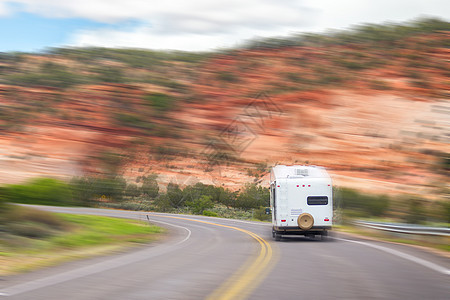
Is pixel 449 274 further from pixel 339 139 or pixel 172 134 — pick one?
pixel 172 134

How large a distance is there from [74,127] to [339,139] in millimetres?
28364

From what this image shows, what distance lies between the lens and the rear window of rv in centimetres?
2017

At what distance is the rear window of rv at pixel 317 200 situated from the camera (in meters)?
20.2

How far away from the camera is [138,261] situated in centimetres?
1252

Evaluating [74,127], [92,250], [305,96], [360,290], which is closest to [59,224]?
[92,250]

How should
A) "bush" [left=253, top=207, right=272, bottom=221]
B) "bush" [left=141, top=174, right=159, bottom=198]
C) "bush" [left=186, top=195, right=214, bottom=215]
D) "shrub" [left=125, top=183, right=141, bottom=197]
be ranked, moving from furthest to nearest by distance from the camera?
"bush" [left=186, top=195, right=214, bottom=215]
"shrub" [left=125, top=183, right=141, bottom=197]
"bush" [left=141, top=174, right=159, bottom=198]
"bush" [left=253, top=207, right=272, bottom=221]

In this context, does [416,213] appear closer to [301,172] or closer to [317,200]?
[301,172]

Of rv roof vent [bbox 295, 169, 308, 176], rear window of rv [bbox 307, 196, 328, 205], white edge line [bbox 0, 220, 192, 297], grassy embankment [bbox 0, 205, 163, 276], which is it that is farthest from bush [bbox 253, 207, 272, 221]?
white edge line [bbox 0, 220, 192, 297]

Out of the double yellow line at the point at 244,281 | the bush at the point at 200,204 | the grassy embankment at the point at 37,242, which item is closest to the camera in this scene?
the double yellow line at the point at 244,281

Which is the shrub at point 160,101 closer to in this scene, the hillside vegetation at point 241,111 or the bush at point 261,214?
the hillside vegetation at point 241,111

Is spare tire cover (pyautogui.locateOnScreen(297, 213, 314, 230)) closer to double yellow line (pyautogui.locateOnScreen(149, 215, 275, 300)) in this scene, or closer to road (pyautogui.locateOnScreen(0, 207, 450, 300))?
road (pyautogui.locateOnScreen(0, 207, 450, 300))

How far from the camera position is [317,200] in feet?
66.2

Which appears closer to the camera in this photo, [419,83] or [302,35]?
[419,83]

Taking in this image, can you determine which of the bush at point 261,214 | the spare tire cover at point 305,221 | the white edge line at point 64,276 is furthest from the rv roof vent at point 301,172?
the bush at point 261,214
